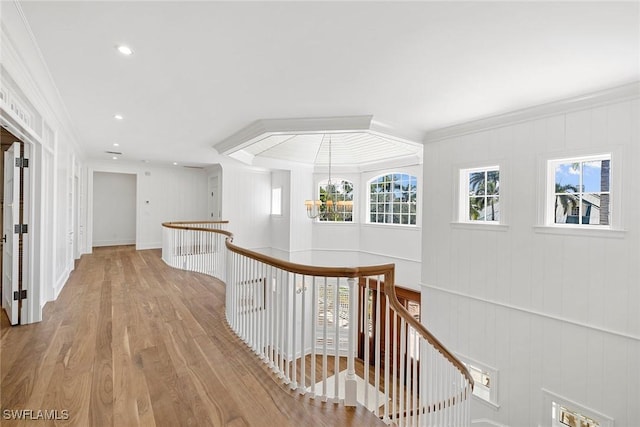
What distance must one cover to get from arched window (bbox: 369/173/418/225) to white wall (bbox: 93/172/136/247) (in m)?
7.45

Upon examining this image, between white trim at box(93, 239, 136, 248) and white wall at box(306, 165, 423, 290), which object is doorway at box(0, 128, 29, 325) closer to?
white wall at box(306, 165, 423, 290)

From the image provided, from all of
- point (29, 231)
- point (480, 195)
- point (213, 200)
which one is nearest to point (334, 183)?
point (213, 200)

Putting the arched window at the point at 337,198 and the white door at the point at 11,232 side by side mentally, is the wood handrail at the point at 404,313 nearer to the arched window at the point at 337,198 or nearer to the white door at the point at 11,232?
the white door at the point at 11,232

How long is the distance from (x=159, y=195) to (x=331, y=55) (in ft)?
26.1

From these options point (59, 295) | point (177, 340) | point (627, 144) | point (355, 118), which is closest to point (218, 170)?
point (59, 295)

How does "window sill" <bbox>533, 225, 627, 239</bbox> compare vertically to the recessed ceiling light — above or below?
below

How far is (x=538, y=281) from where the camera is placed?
363 cm

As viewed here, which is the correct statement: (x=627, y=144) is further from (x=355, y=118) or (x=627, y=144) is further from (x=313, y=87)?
(x=313, y=87)

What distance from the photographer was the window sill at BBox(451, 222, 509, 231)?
400cm

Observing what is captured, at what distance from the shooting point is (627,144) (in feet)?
9.94

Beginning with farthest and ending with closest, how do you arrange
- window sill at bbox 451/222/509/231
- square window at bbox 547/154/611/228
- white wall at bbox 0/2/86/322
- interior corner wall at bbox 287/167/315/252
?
interior corner wall at bbox 287/167/315/252 → window sill at bbox 451/222/509/231 → square window at bbox 547/154/611/228 → white wall at bbox 0/2/86/322

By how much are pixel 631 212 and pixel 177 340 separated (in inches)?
188

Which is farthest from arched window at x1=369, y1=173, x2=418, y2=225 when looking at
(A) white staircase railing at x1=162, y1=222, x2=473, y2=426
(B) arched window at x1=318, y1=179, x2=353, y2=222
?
(A) white staircase railing at x1=162, y1=222, x2=473, y2=426

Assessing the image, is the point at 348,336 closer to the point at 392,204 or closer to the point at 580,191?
the point at 580,191
